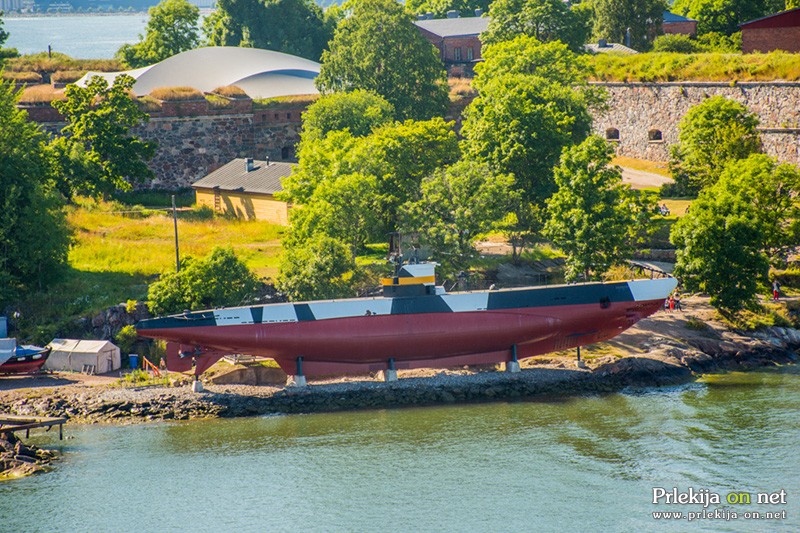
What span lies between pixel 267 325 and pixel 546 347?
1176 cm

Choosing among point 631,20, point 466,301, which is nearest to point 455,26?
point 631,20

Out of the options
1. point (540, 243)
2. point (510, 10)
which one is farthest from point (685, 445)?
point (510, 10)

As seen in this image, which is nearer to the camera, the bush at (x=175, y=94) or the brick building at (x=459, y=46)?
the bush at (x=175, y=94)

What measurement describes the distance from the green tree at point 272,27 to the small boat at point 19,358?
219 ft

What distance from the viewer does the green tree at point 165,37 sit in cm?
10700

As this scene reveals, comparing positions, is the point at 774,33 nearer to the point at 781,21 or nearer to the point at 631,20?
the point at 781,21

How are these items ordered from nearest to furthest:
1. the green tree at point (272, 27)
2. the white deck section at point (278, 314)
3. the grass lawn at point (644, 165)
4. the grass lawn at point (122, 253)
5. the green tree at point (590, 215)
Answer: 1. the white deck section at point (278, 314)
2. the grass lawn at point (122, 253)
3. the green tree at point (590, 215)
4. the grass lawn at point (644, 165)
5. the green tree at point (272, 27)

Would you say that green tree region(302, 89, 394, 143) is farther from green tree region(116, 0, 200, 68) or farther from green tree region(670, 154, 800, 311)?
green tree region(116, 0, 200, 68)

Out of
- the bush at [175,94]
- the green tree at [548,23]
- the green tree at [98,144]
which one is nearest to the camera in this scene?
the green tree at [98,144]

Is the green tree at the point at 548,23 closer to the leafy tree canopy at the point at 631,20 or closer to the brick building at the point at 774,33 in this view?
the brick building at the point at 774,33

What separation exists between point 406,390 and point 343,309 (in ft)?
13.9

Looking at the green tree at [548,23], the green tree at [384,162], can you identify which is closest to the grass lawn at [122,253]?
the green tree at [384,162]

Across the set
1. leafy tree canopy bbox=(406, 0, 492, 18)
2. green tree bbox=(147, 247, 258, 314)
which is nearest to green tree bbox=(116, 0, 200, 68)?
leafy tree canopy bbox=(406, 0, 492, 18)

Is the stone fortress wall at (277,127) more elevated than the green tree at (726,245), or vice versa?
the stone fortress wall at (277,127)
